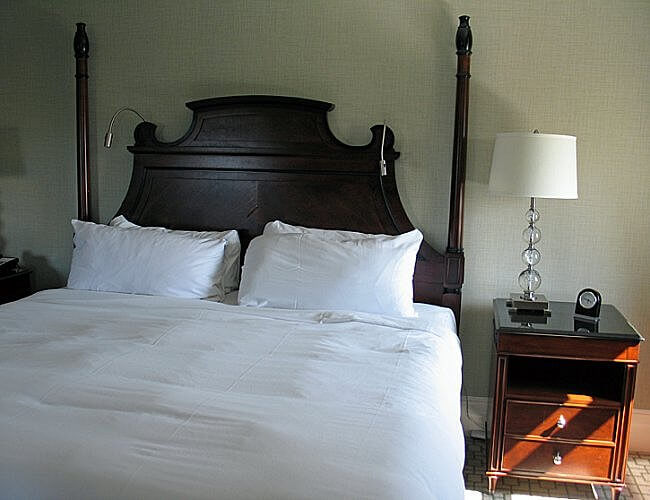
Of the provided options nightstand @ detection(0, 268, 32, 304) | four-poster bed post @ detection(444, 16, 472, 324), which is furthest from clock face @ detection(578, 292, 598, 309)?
nightstand @ detection(0, 268, 32, 304)

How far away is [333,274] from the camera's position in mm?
2736

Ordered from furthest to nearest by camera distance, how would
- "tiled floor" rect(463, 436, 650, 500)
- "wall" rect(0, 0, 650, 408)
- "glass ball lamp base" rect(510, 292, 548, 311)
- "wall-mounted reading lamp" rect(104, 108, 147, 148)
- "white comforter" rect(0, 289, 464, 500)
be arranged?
"wall-mounted reading lamp" rect(104, 108, 147, 148) < "wall" rect(0, 0, 650, 408) < "glass ball lamp base" rect(510, 292, 548, 311) < "tiled floor" rect(463, 436, 650, 500) < "white comforter" rect(0, 289, 464, 500)

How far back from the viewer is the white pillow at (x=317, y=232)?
2938 mm

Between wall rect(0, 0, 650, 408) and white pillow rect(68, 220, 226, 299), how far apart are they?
45 centimetres

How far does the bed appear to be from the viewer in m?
1.40

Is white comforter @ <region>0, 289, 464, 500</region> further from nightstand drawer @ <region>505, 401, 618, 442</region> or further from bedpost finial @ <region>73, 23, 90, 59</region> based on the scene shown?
bedpost finial @ <region>73, 23, 90, 59</region>

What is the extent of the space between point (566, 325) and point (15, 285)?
2.59m

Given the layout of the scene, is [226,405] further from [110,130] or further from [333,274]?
[110,130]

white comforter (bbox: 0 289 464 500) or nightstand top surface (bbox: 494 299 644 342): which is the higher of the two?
white comforter (bbox: 0 289 464 500)

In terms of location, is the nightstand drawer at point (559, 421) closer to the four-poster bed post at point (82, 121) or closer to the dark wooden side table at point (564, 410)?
the dark wooden side table at point (564, 410)

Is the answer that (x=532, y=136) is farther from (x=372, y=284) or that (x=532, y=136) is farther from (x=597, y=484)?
(x=597, y=484)

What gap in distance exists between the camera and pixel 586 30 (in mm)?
2900

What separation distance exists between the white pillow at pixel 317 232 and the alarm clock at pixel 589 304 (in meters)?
0.86

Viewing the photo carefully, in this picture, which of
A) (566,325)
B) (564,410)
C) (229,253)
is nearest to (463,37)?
(566,325)
